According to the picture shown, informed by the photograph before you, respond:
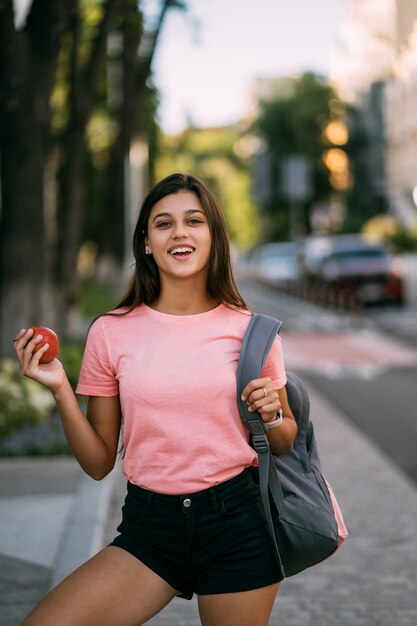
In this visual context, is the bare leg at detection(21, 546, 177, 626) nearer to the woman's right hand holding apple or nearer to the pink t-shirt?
the pink t-shirt

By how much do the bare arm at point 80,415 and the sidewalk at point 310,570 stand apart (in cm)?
185

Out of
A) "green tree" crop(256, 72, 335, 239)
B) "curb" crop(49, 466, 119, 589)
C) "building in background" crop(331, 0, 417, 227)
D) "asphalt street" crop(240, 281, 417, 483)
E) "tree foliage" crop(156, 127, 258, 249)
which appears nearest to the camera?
"curb" crop(49, 466, 119, 589)

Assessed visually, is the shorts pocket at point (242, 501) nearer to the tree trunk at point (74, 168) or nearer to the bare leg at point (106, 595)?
the bare leg at point (106, 595)

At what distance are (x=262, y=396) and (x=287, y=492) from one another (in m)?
0.33

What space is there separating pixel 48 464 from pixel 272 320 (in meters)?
5.64

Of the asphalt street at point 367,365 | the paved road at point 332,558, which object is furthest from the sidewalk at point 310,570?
the asphalt street at point 367,365

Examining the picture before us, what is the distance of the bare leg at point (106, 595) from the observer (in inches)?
112

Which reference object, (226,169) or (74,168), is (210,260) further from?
(226,169)

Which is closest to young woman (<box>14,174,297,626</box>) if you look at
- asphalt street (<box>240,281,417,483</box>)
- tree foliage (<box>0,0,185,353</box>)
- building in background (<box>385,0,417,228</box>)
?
asphalt street (<box>240,281,417,483</box>)

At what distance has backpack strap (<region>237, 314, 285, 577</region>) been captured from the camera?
303 centimetres

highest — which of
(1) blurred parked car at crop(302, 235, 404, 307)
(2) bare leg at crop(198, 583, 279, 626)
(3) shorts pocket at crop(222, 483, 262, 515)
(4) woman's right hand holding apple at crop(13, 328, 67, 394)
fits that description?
(4) woman's right hand holding apple at crop(13, 328, 67, 394)

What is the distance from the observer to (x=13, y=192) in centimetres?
1245

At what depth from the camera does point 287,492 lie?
3139 millimetres

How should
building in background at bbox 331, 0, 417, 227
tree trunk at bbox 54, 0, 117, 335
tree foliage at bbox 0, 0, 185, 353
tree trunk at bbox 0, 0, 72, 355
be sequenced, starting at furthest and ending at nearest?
building in background at bbox 331, 0, 417, 227
tree trunk at bbox 54, 0, 117, 335
tree trunk at bbox 0, 0, 72, 355
tree foliage at bbox 0, 0, 185, 353
